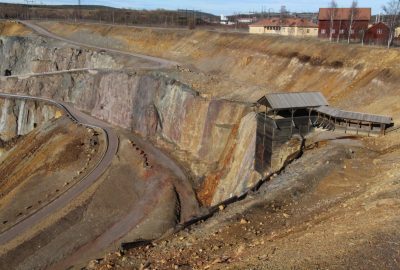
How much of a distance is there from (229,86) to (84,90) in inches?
1147

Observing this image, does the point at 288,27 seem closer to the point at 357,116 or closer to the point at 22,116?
the point at 22,116

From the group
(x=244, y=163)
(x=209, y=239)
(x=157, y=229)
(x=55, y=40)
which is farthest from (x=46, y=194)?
(x=55, y=40)

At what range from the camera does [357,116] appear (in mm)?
34344

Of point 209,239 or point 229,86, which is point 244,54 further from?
point 209,239

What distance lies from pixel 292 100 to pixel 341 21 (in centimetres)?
4344

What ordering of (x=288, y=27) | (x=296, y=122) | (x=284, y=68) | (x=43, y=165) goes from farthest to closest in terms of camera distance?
(x=288, y=27) < (x=284, y=68) < (x=43, y=165) < (x=296, y=122)

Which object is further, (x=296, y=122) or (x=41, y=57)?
(x=41, y=57)

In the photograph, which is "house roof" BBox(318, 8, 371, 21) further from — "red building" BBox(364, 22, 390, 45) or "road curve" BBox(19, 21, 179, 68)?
"road curve" BBox(19, 21, 179, 68)

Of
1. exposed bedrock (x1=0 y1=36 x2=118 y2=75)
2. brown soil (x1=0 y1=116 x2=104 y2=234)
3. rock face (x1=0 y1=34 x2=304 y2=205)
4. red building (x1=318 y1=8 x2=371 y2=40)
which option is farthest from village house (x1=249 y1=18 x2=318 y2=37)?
brown soil (x1=0 y1=116 x2=104 y2=234)

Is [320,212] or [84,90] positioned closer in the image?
[320,212]

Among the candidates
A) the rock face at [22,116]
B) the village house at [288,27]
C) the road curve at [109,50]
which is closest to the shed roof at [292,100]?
the road curve at [109,50]

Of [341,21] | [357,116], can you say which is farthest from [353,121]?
[341,21]

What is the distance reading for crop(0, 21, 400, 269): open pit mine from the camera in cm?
2084

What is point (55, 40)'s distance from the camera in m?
96.2
